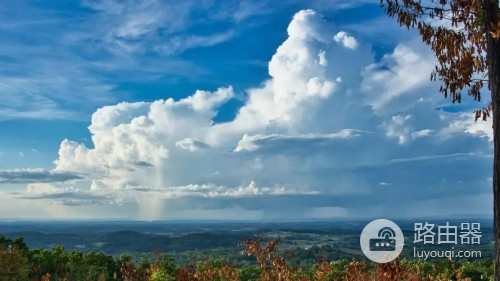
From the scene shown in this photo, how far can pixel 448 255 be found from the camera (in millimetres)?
12891

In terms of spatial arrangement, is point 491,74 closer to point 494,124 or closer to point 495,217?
point 494,124

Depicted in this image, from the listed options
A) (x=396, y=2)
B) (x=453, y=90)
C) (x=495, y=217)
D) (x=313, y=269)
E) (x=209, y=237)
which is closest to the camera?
(x=495, y=217)

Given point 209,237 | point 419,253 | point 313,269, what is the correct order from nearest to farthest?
point 313,269
point 419,253
point 209,237

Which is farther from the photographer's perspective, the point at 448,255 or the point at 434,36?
the point at 448,255

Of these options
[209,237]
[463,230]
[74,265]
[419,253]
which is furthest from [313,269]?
[209,237]

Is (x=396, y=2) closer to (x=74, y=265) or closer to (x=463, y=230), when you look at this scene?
(x=463, y=230)

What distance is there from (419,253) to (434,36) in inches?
181

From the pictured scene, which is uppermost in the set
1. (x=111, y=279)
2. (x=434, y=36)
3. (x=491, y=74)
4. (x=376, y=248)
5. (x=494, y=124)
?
(x=434, y=36)

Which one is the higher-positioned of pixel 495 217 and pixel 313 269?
pixel 495 217

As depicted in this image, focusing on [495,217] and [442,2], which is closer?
[495,217]

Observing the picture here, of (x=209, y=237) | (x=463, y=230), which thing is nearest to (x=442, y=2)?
(x=463, y=230)

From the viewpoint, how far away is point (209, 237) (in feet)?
79.7

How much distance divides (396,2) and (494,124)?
267cm

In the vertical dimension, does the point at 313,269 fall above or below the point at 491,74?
below
